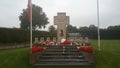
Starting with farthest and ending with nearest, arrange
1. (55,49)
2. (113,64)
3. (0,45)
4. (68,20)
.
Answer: (0,45) → (68,20) → (55,49) → (113,64)

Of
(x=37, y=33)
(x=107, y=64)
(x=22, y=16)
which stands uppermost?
(x=22, y=16)

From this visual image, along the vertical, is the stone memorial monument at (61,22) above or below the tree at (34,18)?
below

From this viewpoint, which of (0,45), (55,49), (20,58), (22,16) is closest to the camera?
(20,58)

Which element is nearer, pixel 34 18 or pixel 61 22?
pixel 61 22

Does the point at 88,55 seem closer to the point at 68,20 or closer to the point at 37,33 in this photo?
Result: the point at 68,20

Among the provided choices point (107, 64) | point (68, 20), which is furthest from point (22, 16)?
point (107, 64)

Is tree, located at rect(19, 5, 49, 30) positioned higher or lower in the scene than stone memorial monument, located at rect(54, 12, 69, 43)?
higher

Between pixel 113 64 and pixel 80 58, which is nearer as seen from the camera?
pixel 113 64

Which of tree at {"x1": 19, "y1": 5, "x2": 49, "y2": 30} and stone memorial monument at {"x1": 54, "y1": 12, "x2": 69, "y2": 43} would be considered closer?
stone memorial monument at {"x1": 54, "y1": 12, "x2": 69, "y2": 43}

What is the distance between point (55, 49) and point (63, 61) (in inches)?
77.2

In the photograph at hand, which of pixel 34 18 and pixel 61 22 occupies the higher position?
pixel 34 18

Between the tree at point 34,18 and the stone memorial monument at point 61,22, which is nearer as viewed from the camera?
the stone memorial monument at point 61,22

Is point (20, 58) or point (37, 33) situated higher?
point (37, 33)

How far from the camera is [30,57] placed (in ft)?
38.5
